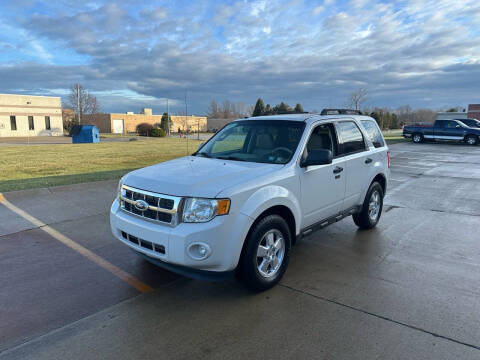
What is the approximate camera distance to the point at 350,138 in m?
5.16

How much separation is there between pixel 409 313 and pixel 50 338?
10.6 feet

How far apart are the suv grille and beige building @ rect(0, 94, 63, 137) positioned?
4992 cm

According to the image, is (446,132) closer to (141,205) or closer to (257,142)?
(257,142)

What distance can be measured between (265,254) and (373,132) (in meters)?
3.49

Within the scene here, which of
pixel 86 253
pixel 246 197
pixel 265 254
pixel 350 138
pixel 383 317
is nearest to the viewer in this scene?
pixel 383 317

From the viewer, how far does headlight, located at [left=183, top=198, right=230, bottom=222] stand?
10.4ft

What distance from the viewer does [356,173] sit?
16.9 feet

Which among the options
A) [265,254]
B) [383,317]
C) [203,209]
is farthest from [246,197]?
[383,317]

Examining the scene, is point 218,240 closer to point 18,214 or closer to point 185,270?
A: point 185,270

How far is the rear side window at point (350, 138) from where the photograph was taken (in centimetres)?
495

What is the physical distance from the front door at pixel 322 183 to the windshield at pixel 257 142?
0.24 meters

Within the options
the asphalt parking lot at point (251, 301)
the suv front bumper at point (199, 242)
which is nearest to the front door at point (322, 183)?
the asphalt parking lot at point (251, 301)

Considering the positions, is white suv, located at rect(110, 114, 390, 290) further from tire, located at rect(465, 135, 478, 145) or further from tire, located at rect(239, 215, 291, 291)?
tire, located at rect(465, 135, 478, 145)

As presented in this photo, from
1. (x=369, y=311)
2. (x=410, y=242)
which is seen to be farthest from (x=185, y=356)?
(x=410, y=242)
